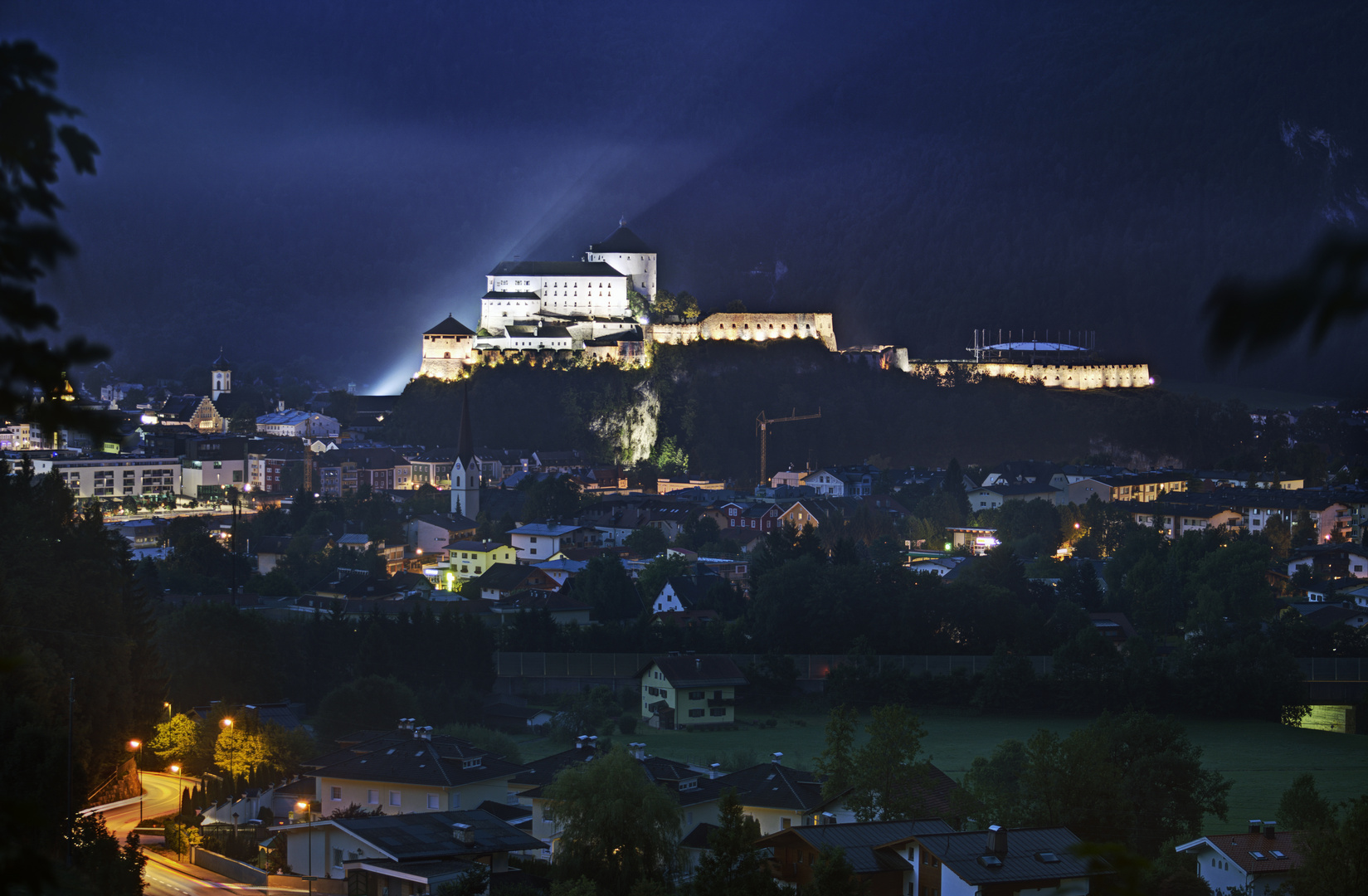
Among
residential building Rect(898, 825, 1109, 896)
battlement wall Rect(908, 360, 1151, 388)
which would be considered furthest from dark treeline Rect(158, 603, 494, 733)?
battlement wall Rect(908, 360, 1151, 388)

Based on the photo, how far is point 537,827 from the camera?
15391 mm

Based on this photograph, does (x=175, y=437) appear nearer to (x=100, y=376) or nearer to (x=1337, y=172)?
(x=100, y=376)

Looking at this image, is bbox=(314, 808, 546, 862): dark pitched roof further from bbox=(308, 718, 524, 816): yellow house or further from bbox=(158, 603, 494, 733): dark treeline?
bbox=(158, 603, 494, 733): dark treeline

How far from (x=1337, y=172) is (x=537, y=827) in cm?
8495

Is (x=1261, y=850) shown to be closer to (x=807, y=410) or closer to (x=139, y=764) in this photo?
(x=139, y=764)

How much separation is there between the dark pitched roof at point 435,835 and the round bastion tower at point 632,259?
49.1m

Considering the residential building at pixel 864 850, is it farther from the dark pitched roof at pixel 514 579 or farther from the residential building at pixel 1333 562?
→ the residential building at pixel 1333 562

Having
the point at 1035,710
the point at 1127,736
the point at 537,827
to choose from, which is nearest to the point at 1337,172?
the point at 1035,710

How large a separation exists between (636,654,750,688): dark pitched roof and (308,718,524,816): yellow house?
6.64m

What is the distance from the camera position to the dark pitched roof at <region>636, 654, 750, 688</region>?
2388 centimetres

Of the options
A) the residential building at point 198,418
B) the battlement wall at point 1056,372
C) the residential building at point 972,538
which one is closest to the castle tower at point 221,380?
the residential building at point 198,418

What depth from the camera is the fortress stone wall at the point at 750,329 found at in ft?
198

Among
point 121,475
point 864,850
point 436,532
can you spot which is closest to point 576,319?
point 121,475

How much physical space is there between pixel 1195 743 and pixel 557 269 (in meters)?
42.5
